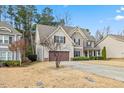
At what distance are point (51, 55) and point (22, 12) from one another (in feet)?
41.9

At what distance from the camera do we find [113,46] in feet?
116

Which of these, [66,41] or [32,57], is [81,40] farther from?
[32,57]

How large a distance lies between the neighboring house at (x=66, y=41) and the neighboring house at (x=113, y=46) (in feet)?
8.57

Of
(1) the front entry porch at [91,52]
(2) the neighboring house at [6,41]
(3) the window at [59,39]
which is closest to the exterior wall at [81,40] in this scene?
(1) the front entry porch at [91,52]

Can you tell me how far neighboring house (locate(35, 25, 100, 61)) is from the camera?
96.2 feet

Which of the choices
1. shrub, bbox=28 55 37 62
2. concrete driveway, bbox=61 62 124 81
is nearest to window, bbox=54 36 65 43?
shrub, bbox=28 55 37 62

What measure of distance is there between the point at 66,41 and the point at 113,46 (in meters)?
8.66

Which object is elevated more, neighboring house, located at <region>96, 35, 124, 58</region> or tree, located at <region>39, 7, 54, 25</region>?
tree, located at <region>39, 7, 54, 25</region>

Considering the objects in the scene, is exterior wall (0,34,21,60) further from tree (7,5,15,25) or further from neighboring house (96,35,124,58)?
neighboring house (96,35,124,58)

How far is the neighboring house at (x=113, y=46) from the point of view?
34250 mm

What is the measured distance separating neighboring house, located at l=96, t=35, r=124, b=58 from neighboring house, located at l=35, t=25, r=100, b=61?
8.57 ft

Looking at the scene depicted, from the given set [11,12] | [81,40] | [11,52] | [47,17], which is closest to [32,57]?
[11,52]

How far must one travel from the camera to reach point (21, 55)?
26.5 metres
